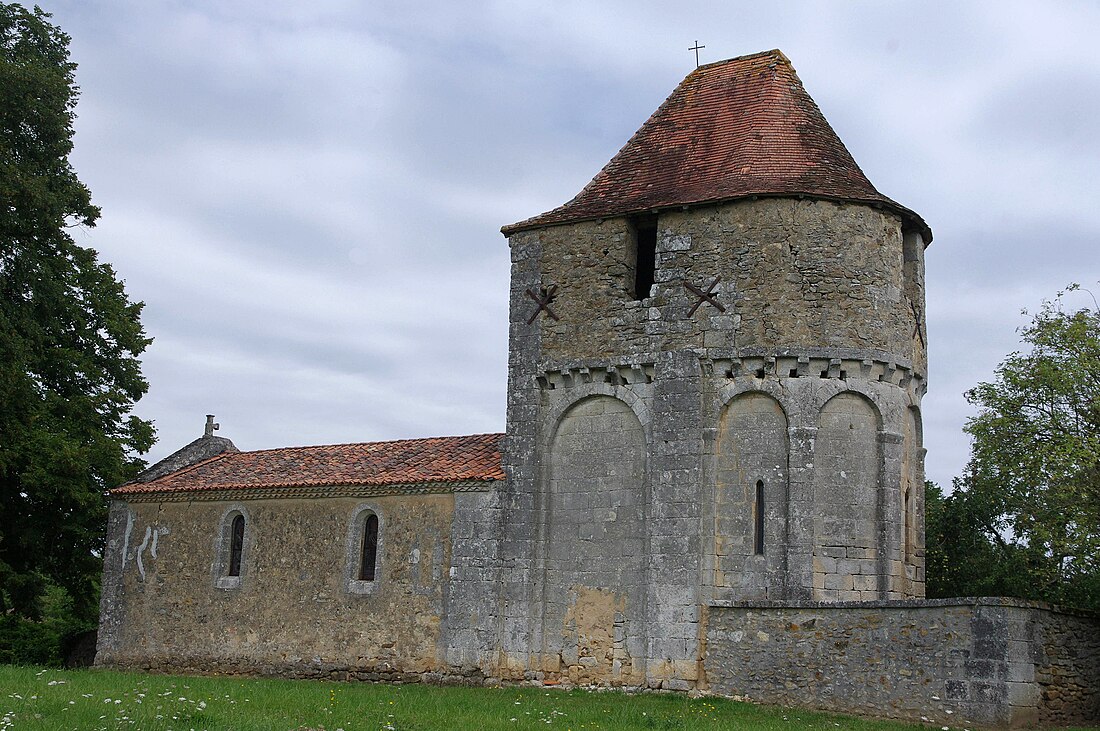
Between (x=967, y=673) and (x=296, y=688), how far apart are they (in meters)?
9.79

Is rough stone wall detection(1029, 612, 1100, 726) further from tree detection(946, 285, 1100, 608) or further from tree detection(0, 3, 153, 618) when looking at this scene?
tree detection(0, 3, 153, 618)

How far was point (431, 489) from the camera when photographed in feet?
71.6

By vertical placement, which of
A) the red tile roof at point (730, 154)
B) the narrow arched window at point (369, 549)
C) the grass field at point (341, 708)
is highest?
the red tile roof at point (730, 154)

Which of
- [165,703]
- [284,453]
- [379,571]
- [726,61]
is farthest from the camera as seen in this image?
[284,453]

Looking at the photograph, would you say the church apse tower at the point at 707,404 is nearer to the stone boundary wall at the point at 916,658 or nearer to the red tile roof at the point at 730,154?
the red tile roof at the point at 730,154

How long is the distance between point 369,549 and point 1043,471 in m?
13.1

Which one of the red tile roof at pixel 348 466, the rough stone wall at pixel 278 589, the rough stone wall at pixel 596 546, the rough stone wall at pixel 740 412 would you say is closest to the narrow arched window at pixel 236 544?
the rough stone wall at pixel 278 589

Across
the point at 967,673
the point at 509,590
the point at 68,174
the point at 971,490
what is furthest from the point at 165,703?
the point at 971,490

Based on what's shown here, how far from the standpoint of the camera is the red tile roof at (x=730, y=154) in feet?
67.1

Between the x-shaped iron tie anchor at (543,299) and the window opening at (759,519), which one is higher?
the x-shaped iron tie anchor at (543,299)

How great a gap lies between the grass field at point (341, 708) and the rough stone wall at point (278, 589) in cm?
180

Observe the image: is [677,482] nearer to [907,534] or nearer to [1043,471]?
[907,534]

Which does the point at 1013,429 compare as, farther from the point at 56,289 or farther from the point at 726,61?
the point at 56,289

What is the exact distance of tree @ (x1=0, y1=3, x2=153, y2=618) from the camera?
83.1ft
